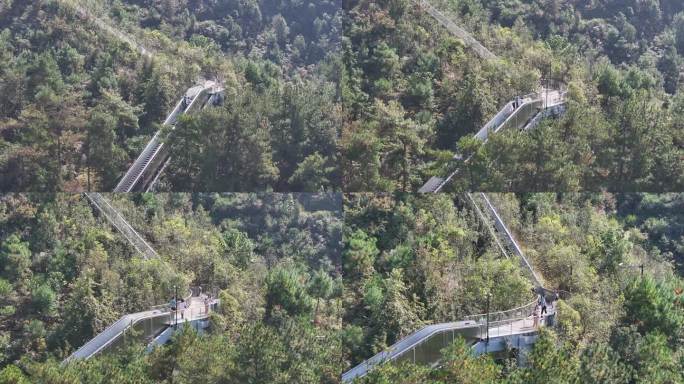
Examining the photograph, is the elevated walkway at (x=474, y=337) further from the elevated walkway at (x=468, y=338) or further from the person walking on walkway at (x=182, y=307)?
the person walking on walkway at (x=182, y=307)

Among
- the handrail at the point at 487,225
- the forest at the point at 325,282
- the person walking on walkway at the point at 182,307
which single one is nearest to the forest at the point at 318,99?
the handrail at the point at 487,225

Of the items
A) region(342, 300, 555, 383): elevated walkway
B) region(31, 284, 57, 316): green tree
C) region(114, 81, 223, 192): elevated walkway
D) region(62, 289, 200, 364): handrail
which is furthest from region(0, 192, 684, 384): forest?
region(114, 81, 223, 192): elevated walkway

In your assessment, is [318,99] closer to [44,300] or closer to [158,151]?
[158,151]

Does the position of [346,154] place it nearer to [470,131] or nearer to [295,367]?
[470,131]

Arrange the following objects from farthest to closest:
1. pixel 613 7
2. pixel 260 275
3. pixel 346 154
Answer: pixel 613 7 < pixel 346 154 < pixel 260 275

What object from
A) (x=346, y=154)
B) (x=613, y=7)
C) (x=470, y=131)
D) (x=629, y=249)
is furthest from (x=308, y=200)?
(x=613, y=7)
